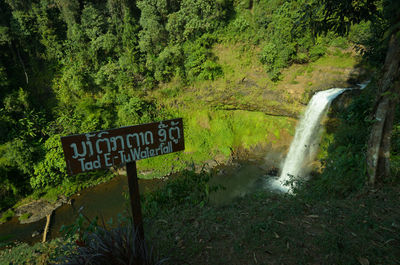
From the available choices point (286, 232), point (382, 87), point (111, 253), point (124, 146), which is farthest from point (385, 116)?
point (111, 253)

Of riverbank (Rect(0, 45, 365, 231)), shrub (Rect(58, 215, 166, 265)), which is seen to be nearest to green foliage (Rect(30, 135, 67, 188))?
riverbank (Rect(0, 45, 365, 231))

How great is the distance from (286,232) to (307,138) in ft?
27.3

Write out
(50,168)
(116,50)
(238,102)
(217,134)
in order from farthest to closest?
1. (116,50)
2. (217,134)
3. (238,102)
4. (50,168)

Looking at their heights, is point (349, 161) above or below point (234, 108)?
above

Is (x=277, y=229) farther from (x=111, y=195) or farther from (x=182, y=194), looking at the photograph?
(x=111, y=195)

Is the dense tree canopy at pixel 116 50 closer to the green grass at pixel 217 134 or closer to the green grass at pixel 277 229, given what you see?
the green grass at pixel 217 134

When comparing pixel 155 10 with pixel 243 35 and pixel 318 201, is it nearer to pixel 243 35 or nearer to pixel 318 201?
pixel 243 35

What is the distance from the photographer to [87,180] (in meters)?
11.0

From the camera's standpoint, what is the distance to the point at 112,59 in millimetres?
14219

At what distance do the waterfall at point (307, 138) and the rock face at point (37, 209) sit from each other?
10424 mm

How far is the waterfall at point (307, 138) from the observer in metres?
9.16

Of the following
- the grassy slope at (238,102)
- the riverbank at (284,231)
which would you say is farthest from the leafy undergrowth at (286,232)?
the grassy slope at (238,102)

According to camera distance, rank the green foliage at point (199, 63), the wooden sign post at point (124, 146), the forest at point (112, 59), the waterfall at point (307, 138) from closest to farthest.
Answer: the wooden sign post at point (124, 146) → the waterfall at point (307, 138) → the forest at point (112, 59) → the green foliage at point (199, 63)

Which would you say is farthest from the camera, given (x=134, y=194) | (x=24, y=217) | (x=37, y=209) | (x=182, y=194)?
(x=37, y=209)
